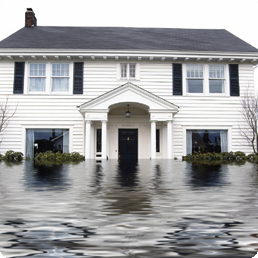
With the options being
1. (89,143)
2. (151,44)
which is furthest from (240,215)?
(151,44)

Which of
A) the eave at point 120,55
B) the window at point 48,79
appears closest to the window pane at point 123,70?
the eave at point 120,55

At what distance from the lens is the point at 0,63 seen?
59.4 feet

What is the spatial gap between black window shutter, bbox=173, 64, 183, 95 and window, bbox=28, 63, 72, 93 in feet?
21.0

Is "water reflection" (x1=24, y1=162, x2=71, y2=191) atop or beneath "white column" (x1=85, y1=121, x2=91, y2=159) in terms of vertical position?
beneath

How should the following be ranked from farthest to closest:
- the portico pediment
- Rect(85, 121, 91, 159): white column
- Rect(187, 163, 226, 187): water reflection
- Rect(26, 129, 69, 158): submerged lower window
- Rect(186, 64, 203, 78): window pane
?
Rect(186, 64, 203, 78): window pane
Rect(26, 129, 69, 158): submerged lower window
the portico pediment
Rect(85, 121, 91, 159): white column
Rect(187, 163, 226, 187): water reflection

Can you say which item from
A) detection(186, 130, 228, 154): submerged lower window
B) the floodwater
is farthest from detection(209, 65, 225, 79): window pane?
the floodwater

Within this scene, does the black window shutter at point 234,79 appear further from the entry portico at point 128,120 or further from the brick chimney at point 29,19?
the brick chimney at point 29,19

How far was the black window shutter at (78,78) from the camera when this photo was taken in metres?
18.0

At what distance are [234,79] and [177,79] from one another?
3550mm

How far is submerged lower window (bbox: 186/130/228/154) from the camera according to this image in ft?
60.4

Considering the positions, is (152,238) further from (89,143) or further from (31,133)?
(31,133)

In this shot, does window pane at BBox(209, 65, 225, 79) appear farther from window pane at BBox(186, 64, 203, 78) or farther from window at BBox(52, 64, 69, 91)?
window at BBox(52, 64, 69, 91)

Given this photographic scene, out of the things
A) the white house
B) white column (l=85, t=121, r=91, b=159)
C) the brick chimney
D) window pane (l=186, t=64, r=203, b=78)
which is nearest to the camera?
white column (l=85, t=121, r=91, b=159)

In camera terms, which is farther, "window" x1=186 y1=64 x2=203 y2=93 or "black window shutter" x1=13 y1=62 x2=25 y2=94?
"window" x1=186 y1=64 x2=203 y2=93
